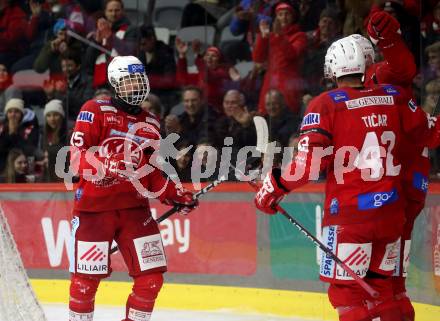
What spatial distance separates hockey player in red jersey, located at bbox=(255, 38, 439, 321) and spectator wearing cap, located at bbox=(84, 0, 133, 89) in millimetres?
3932

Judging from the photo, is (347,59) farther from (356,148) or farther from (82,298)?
(82,298)

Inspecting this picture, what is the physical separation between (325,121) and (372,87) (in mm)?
318

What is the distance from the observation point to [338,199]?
14.0 feet

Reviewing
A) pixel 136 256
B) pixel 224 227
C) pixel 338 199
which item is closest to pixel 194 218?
pixel 224 227

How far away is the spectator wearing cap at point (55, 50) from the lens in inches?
325

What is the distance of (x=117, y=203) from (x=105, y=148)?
0.93 ft

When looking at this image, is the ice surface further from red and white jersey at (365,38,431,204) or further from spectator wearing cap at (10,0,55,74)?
spectator wearing cap at (10,0,55,74)

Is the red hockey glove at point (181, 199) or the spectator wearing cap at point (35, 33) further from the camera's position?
the spectator wearing cap at point (35, 33)

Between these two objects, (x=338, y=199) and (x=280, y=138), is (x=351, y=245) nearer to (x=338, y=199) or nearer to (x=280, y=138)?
(x=338, y=199)

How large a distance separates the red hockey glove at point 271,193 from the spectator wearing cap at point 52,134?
393cm

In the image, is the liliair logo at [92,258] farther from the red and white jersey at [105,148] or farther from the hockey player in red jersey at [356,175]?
the hockey player in red jersey at [356,175]

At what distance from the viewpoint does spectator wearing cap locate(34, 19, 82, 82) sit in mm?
8258

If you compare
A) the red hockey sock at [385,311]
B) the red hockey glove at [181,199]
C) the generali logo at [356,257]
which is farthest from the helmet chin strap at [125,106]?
the red hockey sock at [385,311]

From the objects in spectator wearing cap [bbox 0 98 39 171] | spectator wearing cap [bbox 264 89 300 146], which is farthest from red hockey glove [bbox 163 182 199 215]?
spectator wearing cap [bbox 0 98 39 171]
